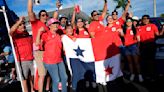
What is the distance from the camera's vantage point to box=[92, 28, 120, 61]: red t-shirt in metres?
6.71

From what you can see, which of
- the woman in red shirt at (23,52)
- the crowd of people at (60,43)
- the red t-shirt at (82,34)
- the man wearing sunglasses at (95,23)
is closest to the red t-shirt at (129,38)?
the crowd of people at (60,43)

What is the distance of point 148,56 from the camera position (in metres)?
10.0

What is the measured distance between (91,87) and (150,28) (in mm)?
2659

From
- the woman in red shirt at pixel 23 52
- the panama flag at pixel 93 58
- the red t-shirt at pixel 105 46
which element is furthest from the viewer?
the woman in red shirt at pixel 23 52

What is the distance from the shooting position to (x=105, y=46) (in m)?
6.70

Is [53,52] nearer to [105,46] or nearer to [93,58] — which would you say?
[105,46]

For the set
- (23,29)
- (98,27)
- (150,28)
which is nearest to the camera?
(23,29)

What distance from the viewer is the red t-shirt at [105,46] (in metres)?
6.71

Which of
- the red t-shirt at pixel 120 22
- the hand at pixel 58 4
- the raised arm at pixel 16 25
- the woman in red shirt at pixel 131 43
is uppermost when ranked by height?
the hand at pixel 58 4

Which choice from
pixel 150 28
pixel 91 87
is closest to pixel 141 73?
pixel 150 28

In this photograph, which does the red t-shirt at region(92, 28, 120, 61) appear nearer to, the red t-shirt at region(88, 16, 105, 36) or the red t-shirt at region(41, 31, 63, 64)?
the red t-shirt at region(41, 31, 63, 64)

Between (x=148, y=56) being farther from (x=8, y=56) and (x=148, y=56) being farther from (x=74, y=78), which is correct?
(x=8, y=56)

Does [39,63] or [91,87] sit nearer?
[39,63]

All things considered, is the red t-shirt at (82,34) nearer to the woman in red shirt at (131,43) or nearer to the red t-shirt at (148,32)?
the woman in red shirt at (131,43)
